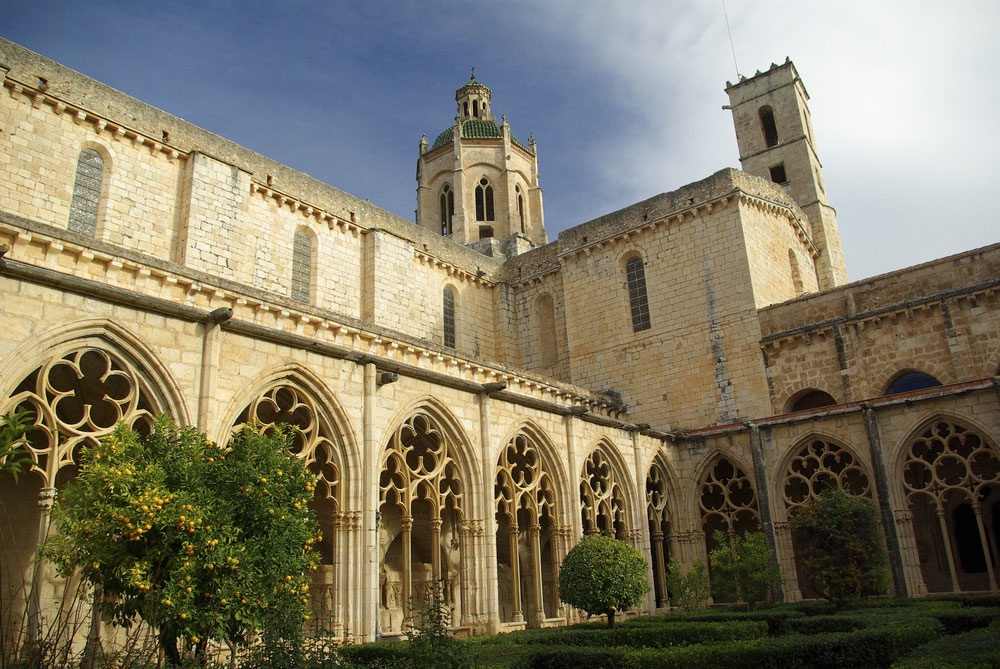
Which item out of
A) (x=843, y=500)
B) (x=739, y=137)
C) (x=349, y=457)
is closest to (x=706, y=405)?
(x=843, y=500)

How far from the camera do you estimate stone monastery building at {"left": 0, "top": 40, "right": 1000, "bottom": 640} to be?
1110 centimetres

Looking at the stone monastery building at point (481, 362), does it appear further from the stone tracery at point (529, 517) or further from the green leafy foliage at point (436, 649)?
the green leafy foliage at point (436, 649)

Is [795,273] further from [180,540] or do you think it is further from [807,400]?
[180,540]

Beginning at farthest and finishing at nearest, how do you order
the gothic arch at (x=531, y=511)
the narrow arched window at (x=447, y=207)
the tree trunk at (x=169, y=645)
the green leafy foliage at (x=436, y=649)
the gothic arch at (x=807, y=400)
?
the narrow arched window at (x=447, y=207) → the gothic arch at (x=807, y=400) → the gothic arch at (x=531, y=511) → the tree trunk at (x=169, y=645) → the green leafy foliage at (x=436, y=649)

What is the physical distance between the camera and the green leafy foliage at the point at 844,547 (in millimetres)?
15484

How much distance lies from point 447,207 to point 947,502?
22285mm

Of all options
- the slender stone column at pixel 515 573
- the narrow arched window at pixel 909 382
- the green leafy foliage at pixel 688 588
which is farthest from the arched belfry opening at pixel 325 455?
the narrow arched window at pixel 909 382

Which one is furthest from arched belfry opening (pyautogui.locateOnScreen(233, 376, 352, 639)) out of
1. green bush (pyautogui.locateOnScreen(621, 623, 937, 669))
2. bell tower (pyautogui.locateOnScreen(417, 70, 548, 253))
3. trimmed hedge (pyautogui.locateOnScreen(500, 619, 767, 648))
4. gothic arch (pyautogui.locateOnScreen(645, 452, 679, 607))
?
bell tower (pyautogui.locateOnScreen(417, 70, 548, 253))

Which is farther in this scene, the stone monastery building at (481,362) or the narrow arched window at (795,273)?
the narrow arched window at (795,273)

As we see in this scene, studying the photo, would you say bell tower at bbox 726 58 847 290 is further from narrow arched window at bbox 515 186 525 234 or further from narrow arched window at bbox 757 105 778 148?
narrow arched window at bbox 515 186 525 234

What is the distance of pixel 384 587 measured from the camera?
1645 centimetres

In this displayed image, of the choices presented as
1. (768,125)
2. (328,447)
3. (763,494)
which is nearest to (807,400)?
(763,494)

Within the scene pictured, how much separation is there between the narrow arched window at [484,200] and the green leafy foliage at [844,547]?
20606mm

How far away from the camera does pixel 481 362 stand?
16422mm
